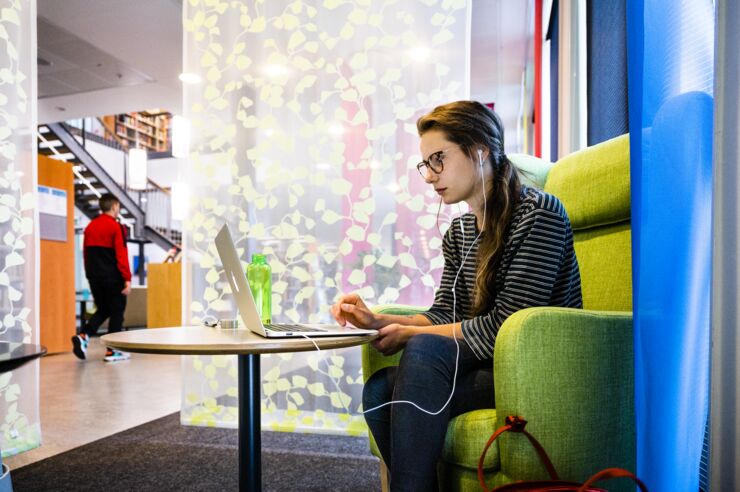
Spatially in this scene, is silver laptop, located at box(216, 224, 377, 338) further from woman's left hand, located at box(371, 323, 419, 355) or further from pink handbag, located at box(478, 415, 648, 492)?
pink handbag, located at box(478, 415, 648, 492)

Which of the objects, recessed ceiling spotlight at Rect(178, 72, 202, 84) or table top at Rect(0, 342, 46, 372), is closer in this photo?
table top at Rect(0, 342, 46, 372)

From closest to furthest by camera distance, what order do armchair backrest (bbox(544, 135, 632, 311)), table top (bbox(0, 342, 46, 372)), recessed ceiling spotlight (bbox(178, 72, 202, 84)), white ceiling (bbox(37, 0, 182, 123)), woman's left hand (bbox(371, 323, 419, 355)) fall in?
table top (bbox(0, 342, 46, 372)) < woman's left hand (bbox(371, 323, 419, 355)) < armchair backrest (bbox(544, 135, 632, 311)) < recessed ceiling spotlight (bbox(178, 72, 202, 84)) < white ceiling (bbox(37, 0, 182, 123))

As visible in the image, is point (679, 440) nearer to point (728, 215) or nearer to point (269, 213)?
point (728, 215)

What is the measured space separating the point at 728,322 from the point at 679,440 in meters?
0.22

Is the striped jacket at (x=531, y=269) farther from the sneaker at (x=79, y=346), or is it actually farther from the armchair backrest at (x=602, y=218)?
the sneaker at (x=79, y=346)

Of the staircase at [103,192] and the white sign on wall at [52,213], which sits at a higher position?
the staircase at [103,192]

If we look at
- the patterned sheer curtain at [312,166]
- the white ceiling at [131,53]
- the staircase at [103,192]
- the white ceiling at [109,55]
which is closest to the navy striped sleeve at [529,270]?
the patterned sheer curtain at [312,166]

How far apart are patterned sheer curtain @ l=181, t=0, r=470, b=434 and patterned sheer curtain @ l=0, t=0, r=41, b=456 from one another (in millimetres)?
685

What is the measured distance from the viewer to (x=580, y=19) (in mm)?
3336

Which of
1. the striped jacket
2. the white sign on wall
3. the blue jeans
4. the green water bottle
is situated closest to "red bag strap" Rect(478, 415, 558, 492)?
the blue jeans

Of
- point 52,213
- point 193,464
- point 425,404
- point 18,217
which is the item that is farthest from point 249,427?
point 52,213

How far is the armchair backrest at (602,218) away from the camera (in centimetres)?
164

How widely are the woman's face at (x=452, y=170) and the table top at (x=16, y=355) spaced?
0.98 metres

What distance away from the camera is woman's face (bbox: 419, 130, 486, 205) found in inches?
58.6
